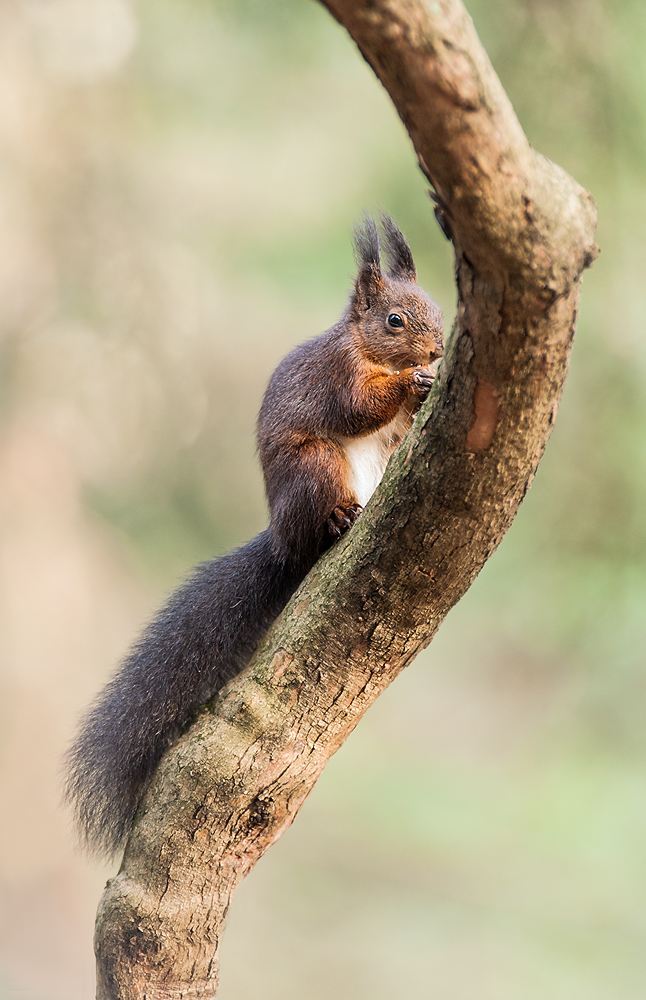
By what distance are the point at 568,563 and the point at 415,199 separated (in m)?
2.22

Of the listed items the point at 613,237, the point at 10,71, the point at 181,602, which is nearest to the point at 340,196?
the point at 613,237

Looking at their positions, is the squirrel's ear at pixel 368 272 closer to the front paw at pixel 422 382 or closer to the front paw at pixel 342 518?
the front paw at pixel 422 382

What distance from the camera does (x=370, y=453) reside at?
1855mm

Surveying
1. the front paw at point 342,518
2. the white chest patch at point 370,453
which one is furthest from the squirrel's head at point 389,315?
the front paw at point 342,518

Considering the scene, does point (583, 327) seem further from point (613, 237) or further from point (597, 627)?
point (597, 627)

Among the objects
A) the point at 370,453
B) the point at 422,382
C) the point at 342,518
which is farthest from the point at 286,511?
the point at 422,382

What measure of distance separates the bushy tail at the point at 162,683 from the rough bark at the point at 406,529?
0.52 ft

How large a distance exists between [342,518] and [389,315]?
1.62 feet

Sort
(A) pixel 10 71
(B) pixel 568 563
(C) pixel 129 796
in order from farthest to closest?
(B) pixel 568 563, (A) pixel 10 71, (C) pixel 129 796

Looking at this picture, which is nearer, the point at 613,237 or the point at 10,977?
the point at 10,977

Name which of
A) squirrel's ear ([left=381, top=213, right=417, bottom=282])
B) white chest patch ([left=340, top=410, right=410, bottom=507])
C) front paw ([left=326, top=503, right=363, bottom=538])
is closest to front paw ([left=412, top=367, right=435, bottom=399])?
white chest patch ([left=340, top=410, right=410, bottom=507])

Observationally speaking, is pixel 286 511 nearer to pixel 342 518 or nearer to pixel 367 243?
pixel 342 518

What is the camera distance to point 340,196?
4.70 metres

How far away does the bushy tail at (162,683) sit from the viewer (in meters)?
1.81
